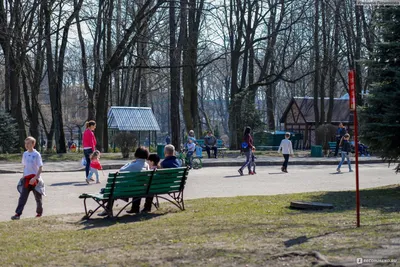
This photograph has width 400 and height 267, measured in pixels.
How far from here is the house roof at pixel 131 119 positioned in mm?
33500

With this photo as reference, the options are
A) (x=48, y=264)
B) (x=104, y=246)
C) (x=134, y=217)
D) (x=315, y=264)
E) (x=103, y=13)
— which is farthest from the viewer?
(x=103, y=13)

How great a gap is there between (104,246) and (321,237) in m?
2.64

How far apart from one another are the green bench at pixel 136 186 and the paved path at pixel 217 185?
189 centimetres

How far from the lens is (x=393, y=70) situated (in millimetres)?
15133

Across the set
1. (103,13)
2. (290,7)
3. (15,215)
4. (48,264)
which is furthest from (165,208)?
(290,7)

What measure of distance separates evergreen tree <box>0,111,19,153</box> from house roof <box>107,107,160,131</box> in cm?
485

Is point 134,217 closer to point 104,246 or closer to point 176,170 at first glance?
point 176,170

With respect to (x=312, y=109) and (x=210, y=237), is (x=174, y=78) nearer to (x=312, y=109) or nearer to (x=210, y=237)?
(x=210, y=237)

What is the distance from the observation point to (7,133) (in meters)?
33.7

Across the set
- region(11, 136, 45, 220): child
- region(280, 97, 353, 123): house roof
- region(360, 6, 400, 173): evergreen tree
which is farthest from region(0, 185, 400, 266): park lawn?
region(280, 97, 353, 123): house roof

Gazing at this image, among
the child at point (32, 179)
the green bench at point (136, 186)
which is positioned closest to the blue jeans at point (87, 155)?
the green bench at point (136, 186)

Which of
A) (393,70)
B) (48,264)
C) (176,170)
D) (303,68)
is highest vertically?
(303,68)

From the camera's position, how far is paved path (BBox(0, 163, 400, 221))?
1429cm

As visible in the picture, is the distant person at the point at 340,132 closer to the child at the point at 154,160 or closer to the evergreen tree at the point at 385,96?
the evergreen tree at the point at 385,96
